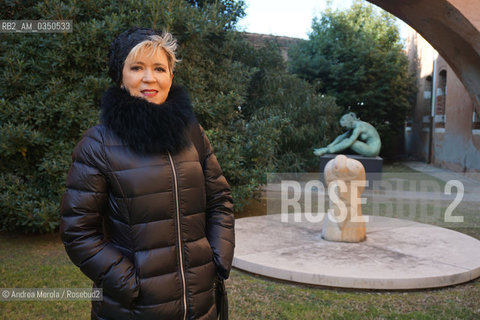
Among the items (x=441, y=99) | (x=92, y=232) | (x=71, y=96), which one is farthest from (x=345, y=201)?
(x=441, y=99)

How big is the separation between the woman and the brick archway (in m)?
5.45

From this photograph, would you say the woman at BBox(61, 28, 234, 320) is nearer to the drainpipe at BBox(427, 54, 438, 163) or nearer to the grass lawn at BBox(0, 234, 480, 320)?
the grass lawn at BBox(0, 234, 480, 320)

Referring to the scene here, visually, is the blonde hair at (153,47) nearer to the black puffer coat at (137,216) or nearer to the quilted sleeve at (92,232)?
the black puffer coat at (137,216)

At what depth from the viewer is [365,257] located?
4.16 meters

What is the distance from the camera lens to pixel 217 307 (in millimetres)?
1956

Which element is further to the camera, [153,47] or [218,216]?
[218,216]

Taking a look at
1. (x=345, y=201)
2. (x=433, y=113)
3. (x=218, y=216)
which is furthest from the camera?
(x=433, y=113)

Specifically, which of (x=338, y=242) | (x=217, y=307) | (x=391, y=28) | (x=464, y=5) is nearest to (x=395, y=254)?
(x=338, y=242)

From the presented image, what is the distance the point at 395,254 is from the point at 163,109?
10.9 ft

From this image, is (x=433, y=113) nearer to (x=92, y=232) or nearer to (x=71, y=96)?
(x=71, y=96)

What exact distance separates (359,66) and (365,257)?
1342cm

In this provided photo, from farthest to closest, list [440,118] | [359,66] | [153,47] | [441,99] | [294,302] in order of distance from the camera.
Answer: [359,66] < [441,99] < [440,118] < [294,302] < [153,47]

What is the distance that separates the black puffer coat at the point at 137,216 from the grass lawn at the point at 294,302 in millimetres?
1728

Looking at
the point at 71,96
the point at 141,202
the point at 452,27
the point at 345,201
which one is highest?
the point at 452,27
